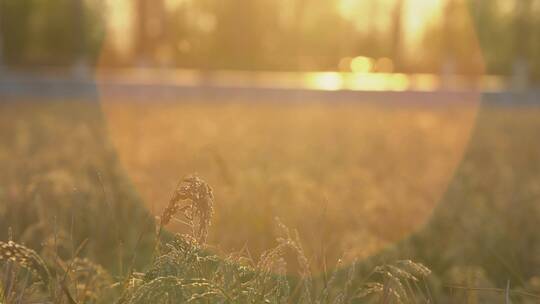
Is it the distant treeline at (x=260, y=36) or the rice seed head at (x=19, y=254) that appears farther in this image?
the distant treeline at (x=260, y=36)

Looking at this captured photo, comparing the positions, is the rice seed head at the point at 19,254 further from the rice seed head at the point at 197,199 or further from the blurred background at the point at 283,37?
the blurred background at the point at 283,37

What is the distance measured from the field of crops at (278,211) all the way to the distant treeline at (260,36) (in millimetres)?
12414

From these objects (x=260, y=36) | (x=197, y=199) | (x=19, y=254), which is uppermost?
(x=260, y=36)

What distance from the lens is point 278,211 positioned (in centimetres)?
358

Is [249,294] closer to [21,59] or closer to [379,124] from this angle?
[379,124]

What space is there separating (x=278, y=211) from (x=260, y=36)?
2108 cm

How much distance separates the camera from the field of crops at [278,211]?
5.75ft

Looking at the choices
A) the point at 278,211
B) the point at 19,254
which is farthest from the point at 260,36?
the point at 19,254

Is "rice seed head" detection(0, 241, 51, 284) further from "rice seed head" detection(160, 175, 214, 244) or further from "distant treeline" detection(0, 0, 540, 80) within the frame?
"distant treeline" detection(0, 0, 540, 80)

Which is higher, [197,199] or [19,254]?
[197,199]

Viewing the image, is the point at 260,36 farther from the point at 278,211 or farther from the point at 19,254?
the point at 19,254

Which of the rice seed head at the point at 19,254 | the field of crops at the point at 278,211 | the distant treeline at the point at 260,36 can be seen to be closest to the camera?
the rice seed head at the point at 19,254

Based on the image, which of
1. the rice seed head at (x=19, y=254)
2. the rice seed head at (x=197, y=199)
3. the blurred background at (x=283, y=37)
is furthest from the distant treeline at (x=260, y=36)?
the rice seed head at (x=197, y=199)

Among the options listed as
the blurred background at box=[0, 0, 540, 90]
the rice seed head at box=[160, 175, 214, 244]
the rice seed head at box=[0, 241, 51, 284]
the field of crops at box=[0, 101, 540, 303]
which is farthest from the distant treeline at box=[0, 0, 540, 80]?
the rice seed head at box=[160, 175, 214, 244]
